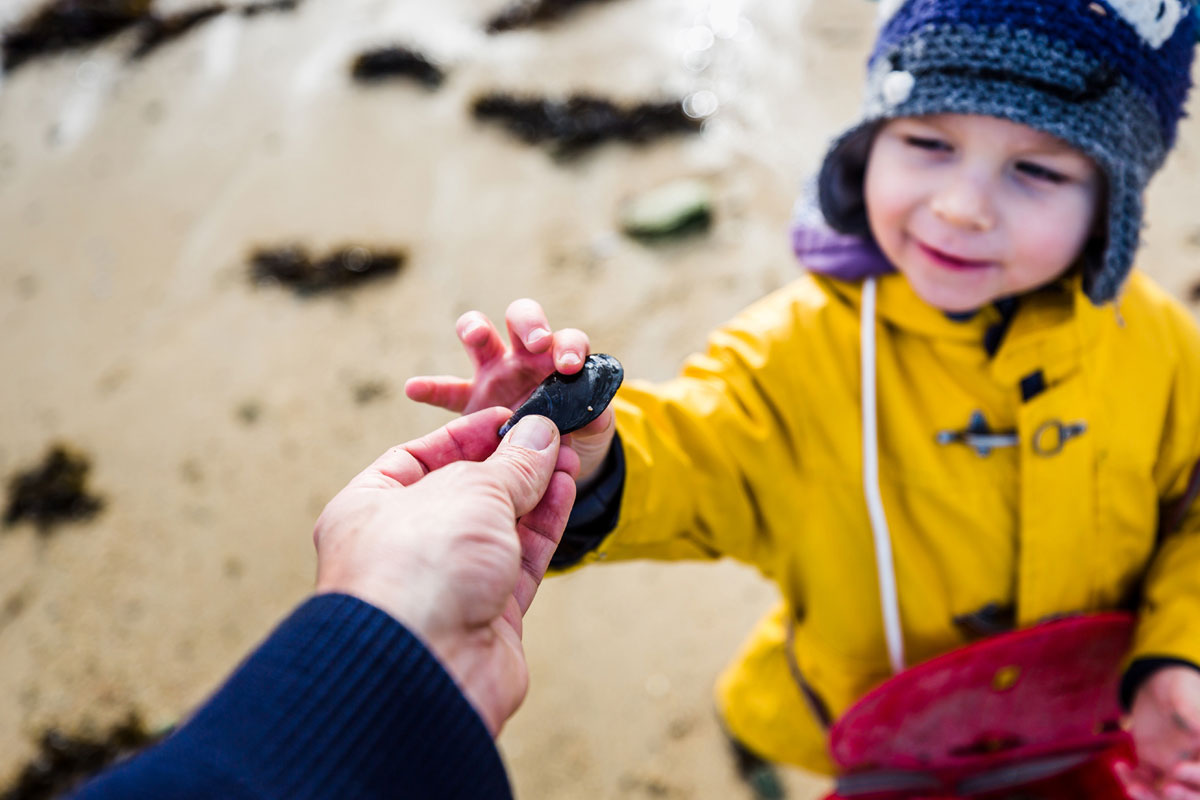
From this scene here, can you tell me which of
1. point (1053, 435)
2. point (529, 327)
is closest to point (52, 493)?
point (529, 327)

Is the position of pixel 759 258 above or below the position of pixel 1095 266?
below

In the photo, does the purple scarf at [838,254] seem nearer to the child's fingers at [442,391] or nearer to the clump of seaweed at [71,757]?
the child's fingers at [442,391]

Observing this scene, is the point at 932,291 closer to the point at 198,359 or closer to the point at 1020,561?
the point at 1020,561

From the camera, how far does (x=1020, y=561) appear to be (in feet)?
6.10

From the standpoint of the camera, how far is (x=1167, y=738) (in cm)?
178

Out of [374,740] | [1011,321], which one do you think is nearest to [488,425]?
[374,740]

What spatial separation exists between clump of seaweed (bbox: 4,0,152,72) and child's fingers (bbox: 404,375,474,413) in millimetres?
6340

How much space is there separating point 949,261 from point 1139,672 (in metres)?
0.98

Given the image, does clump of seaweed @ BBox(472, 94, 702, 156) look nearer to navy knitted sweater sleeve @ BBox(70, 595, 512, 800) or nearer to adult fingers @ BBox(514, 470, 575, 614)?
adult fingers @ BBox(514, 470, 575, 614)

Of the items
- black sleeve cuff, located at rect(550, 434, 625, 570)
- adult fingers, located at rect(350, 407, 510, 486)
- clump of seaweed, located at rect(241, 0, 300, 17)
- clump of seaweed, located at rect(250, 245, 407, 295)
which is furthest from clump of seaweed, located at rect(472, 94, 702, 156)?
adult fingers, located at rect(350, 407, 510, 486)

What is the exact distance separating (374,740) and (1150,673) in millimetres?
1688

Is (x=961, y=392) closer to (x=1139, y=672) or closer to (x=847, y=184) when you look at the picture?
(x=847, y=184)

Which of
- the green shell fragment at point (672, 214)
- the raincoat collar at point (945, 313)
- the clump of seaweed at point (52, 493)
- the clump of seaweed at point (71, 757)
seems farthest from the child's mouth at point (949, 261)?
the clump of seaweed at point (52, 493)

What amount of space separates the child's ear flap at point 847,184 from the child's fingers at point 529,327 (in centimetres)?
81
